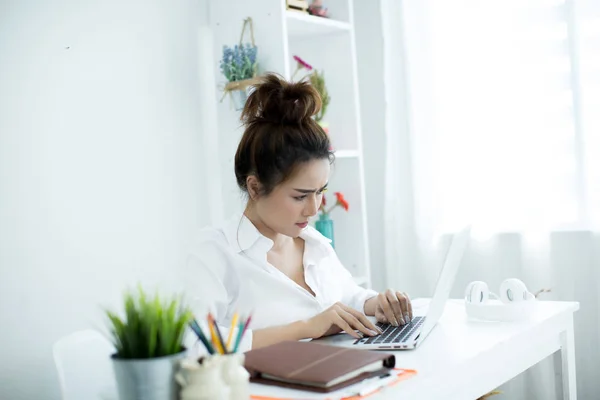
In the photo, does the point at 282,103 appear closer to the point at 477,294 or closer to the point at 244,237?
the point at 244,237

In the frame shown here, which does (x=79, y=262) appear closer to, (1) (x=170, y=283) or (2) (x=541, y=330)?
(1) (x=170, y=283)

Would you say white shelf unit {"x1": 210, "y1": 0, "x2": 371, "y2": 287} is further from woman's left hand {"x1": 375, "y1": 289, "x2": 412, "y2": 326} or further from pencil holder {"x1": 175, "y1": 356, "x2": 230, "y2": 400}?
pencil holder {"x1": 175, "y1": 356, "x2": 230, "y2": 400}

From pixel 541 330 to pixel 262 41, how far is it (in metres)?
1.60

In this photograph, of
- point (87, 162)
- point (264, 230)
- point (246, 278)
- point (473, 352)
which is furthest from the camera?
point (87, 162)

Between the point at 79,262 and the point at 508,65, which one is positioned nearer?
the point at 79,262

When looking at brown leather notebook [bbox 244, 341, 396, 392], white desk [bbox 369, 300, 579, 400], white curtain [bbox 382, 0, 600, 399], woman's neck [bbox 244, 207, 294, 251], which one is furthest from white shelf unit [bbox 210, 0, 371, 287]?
brown leather notebook [bbox 244, 341, 396, 392]

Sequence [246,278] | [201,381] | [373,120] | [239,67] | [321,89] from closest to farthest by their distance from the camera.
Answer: [201,381] < [246,278] < [239,67] < [321,89] < [373,120]

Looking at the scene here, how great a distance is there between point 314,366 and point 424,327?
0.50m

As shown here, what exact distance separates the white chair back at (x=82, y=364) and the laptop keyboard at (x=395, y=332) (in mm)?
696

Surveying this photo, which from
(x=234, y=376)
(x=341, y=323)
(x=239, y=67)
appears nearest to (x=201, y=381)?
(x=234, y=376)

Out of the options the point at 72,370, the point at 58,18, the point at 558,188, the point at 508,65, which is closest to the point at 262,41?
the point at 58,18

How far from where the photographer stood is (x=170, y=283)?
275 centimetres

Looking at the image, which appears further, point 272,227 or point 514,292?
point 272,227

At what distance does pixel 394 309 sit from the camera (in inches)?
74.5
